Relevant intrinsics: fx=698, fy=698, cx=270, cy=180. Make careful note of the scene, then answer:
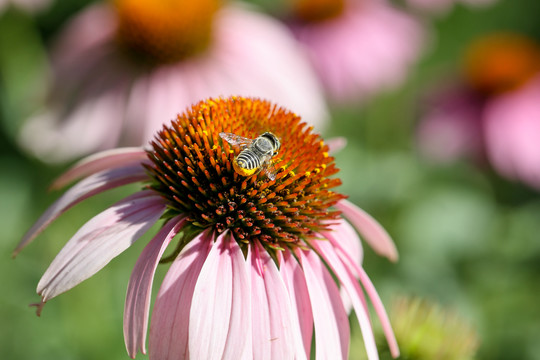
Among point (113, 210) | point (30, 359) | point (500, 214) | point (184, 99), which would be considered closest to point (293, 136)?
point (113, 210)

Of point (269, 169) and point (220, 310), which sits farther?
point (269, 169)

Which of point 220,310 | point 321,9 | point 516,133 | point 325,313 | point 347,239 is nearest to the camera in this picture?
point 220,310

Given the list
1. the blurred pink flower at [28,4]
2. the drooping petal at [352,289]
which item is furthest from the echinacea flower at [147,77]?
the drooping petal at [352,289]

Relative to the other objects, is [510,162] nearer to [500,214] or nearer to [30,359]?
[500,214]

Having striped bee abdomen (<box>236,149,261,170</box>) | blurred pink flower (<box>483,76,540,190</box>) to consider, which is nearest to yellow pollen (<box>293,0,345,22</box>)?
blurred pink flower (<box>483,76,540,190</box>)

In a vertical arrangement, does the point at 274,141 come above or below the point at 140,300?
above

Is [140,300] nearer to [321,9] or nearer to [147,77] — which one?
[147,77]

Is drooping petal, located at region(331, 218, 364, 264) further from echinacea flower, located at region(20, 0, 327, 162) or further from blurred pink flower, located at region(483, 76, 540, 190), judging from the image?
blurred pink flower, located at region(483, 76, 540, 190)

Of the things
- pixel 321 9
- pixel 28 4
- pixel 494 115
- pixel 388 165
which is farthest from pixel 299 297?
pixel 321 9
